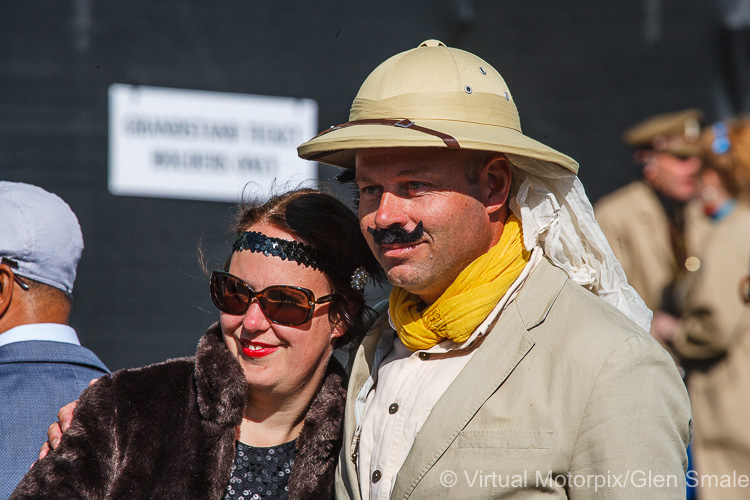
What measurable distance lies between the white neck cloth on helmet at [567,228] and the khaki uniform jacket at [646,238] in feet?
10.2

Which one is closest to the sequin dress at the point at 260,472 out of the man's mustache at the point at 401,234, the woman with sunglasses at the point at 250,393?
the woman with sunglasses at the point at 250,393

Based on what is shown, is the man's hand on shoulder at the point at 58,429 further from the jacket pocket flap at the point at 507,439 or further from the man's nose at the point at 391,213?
the jacket pocket flap at the point at 507,439

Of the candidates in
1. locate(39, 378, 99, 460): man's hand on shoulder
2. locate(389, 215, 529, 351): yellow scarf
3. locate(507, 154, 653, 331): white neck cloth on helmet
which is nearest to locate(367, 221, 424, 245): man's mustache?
locate(389, 215, 529, 351): yellow scarf

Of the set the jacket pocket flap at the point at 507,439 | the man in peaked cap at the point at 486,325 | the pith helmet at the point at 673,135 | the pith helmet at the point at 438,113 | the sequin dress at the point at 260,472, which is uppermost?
the pith helmet at the point at 673,135

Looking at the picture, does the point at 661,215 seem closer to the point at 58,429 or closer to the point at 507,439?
the point at 507,439

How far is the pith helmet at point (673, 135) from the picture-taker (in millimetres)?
5441

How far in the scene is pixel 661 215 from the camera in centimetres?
543

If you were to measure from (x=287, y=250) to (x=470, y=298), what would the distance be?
0.66 m

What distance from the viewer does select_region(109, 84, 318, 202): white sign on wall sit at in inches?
205

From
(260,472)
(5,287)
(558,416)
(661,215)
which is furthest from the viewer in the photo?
(661,215)

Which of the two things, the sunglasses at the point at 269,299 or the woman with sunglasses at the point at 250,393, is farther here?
the sunglasses at the point at 269,299

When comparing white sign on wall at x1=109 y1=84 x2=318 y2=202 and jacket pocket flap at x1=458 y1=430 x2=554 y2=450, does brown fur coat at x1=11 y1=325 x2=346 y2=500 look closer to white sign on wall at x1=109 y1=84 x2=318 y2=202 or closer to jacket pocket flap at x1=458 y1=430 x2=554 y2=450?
jacket pocket flap at x1=458 y1=430 x2=554 y2=450

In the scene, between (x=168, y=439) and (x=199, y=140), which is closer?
(x=168, y=439)

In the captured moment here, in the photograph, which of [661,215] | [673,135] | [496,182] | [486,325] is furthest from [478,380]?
[673,135]
